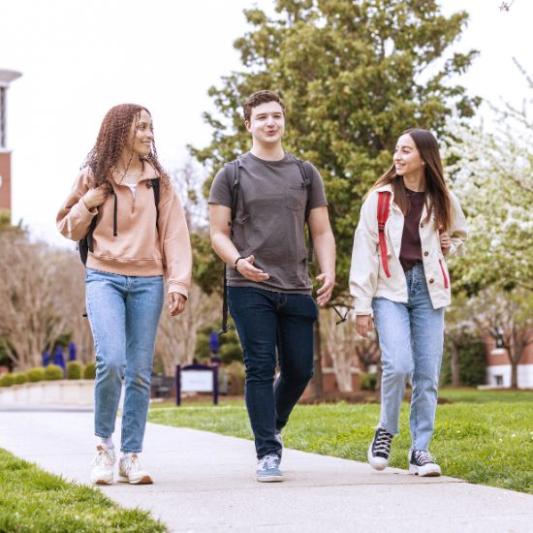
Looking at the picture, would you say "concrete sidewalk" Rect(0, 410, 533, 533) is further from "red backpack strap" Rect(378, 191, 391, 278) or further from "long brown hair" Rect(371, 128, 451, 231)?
"long brown hair" Rect(371, 128, 451, 231)

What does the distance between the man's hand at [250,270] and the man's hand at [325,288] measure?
351mm

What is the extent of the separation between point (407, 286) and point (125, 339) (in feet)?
5.18

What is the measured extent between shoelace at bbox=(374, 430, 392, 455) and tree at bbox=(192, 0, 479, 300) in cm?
1729

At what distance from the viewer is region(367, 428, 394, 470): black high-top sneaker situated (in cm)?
687

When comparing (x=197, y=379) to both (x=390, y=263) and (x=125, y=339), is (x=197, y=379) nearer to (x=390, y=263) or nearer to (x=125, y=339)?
(x=390, y=263)

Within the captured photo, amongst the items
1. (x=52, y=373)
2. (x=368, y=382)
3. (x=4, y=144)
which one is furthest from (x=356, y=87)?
(x=4, y=144)

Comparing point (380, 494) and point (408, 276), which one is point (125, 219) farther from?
point (380, 494)

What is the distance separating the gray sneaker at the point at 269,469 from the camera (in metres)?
6.50

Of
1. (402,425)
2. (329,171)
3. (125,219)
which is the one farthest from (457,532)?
(329,171)

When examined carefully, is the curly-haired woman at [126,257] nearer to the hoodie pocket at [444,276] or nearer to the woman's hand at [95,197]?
the woman's hand at [95,197]

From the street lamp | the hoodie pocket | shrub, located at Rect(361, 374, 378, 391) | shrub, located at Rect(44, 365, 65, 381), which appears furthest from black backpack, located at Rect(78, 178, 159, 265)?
the street lamp

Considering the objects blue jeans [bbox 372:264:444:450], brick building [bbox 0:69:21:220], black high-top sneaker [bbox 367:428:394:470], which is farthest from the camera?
brick building [bbox 0:69:21:220]

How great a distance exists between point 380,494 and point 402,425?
4.97 m

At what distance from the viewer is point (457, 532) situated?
4742mm
